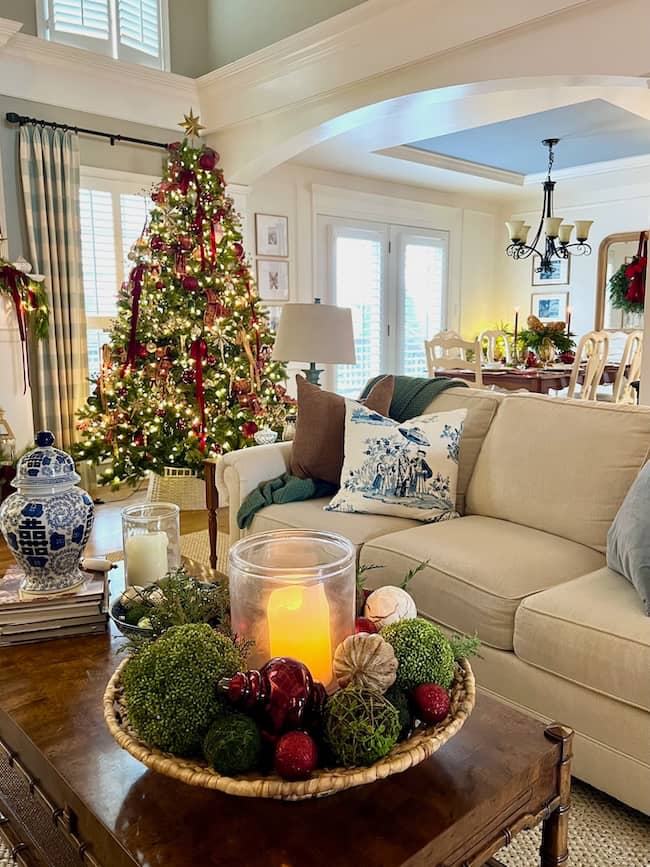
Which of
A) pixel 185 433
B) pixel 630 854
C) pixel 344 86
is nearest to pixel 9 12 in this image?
pixel 344 86

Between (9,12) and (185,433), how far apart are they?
2.80 m

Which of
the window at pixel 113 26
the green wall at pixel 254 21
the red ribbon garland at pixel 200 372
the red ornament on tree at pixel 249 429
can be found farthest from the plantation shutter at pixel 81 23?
the red ornament on tree at pixel 249 429

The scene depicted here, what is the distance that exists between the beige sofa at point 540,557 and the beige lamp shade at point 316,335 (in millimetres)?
559

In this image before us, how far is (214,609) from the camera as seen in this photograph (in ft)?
4.52

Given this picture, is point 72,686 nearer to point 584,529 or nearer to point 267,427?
point 584,529

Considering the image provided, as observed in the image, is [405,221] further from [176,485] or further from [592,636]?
[592,636]

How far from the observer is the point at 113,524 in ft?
13.9

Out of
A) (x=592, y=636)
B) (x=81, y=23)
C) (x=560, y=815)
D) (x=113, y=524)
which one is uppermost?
(x=81, y=23)

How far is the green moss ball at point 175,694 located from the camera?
1.01 metres

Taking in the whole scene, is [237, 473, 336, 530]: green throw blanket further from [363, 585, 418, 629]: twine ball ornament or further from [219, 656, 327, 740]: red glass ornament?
[219, 656, 327, 740]: red glass ornament

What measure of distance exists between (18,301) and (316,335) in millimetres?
2017

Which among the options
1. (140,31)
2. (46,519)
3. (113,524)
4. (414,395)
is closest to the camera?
(46,519)

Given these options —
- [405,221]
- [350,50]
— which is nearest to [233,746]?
[350,50]

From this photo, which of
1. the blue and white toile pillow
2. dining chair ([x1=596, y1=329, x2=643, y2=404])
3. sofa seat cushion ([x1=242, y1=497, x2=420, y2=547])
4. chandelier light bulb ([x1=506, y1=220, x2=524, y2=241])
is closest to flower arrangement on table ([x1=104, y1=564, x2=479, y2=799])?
sofa seat cushion ([x1=242, y1=497, x2=420, y2=547])
